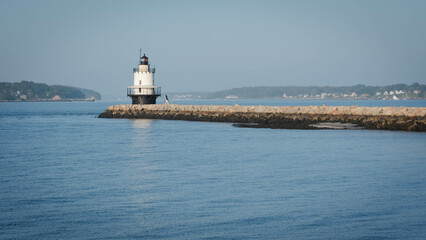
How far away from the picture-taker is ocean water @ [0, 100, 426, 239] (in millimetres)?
8984

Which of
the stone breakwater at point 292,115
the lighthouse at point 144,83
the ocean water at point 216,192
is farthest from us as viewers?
the lighthouse at point 144,83

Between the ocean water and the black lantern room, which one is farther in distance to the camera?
the black lantern room

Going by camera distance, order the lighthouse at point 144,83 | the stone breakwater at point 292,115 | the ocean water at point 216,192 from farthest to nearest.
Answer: the lighthouse at point 144,83 → the stone breakwater at point 292,115 → the ocean water at point 216,192

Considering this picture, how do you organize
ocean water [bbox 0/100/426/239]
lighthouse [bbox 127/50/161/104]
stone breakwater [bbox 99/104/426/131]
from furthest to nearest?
1. lighthouse [bbox 127/50/161/104]
2. stone breakwater [bbox 99/104/426/131]
3. ocean water [bbox 0/100/426/239]

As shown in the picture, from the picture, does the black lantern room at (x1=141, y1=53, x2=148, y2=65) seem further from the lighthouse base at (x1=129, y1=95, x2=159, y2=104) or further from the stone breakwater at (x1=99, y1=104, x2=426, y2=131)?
the stone breakwater at (x1=99, y1=104, x2=426, y2=131)

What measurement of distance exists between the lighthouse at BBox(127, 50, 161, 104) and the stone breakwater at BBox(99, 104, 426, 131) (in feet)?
3.09

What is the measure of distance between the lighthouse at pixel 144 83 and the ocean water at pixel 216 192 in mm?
27910

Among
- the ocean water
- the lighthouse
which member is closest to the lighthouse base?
the lighthouse

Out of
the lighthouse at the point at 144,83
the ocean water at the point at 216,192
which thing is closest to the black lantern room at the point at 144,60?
the lighthouse at the point at 144,83

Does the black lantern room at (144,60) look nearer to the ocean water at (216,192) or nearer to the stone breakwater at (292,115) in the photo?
the stone breakwater at (292,115)

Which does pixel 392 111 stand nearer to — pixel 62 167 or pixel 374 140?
pixel 374 140

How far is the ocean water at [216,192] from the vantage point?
8984mm

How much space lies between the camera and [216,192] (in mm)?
12086

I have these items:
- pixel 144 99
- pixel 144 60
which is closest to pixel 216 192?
pixel 144 60
